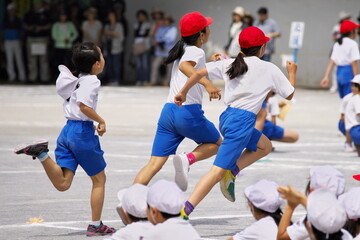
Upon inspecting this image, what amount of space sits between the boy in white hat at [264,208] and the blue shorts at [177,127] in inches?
100

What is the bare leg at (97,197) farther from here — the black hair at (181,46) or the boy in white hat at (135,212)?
the boy in white hat at (135,212)

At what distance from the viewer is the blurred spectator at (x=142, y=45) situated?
28.3 meters

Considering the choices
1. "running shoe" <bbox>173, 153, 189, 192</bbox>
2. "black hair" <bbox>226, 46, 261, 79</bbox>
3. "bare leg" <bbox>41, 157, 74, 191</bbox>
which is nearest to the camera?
"bare leg" <bbox>41, 157, 74, 191</bbox>

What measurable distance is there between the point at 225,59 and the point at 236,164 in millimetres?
948

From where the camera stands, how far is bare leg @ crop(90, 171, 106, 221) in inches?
320

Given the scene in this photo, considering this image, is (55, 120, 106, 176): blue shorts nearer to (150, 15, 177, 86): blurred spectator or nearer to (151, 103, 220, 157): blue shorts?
(151, 103, 220, 157): blue shorts

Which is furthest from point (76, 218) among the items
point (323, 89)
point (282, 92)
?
point (323, 89)

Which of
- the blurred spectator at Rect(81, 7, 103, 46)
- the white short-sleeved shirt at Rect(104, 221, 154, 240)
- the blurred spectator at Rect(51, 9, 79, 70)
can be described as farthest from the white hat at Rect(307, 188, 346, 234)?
the blurred spectator at Rect(81, 7, 103, 46)

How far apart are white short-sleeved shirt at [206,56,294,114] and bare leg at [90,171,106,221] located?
1.28m

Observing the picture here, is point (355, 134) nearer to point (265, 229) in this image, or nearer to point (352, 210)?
point (265, 229)

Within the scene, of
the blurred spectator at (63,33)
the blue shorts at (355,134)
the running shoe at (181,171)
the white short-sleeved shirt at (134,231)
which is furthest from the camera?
the blurred spectator at (63,33)

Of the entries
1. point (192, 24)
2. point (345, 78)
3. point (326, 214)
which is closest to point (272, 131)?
point (345, 78)

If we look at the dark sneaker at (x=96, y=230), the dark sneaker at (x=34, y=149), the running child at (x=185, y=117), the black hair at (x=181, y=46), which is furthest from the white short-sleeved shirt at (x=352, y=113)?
the dark sneaker at (x=34, y=149)

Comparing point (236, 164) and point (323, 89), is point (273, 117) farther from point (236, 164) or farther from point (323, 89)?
point (323, 89)
